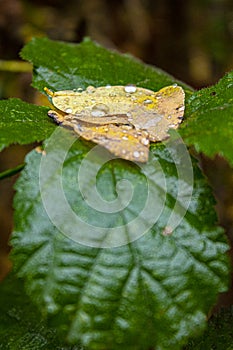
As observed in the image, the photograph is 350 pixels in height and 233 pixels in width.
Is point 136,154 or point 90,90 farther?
point 90,90

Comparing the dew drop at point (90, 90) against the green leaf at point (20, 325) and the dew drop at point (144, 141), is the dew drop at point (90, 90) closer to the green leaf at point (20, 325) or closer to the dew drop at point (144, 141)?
the dew drop at point (144, 141)

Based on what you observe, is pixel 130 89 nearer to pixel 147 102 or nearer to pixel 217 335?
pixel 147 102

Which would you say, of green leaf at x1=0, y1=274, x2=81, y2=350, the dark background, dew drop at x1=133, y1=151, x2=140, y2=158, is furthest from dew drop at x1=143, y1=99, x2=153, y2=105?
the dark background

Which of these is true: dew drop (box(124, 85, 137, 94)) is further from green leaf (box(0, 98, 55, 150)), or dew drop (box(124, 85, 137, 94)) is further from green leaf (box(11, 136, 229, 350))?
green leaf (box(11, 136, 229, 350))

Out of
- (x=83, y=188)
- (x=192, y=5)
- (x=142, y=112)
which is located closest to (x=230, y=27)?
(x=192, y=5)

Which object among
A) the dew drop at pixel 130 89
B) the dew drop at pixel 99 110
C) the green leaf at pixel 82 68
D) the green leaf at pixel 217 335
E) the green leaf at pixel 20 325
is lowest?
the green leaf at pixel 20 325

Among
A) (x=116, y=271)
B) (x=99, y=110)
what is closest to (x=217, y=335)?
(x=116, y=271)

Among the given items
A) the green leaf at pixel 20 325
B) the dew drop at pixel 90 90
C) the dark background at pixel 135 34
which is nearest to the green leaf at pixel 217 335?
the green leaf at pixel 20 325
